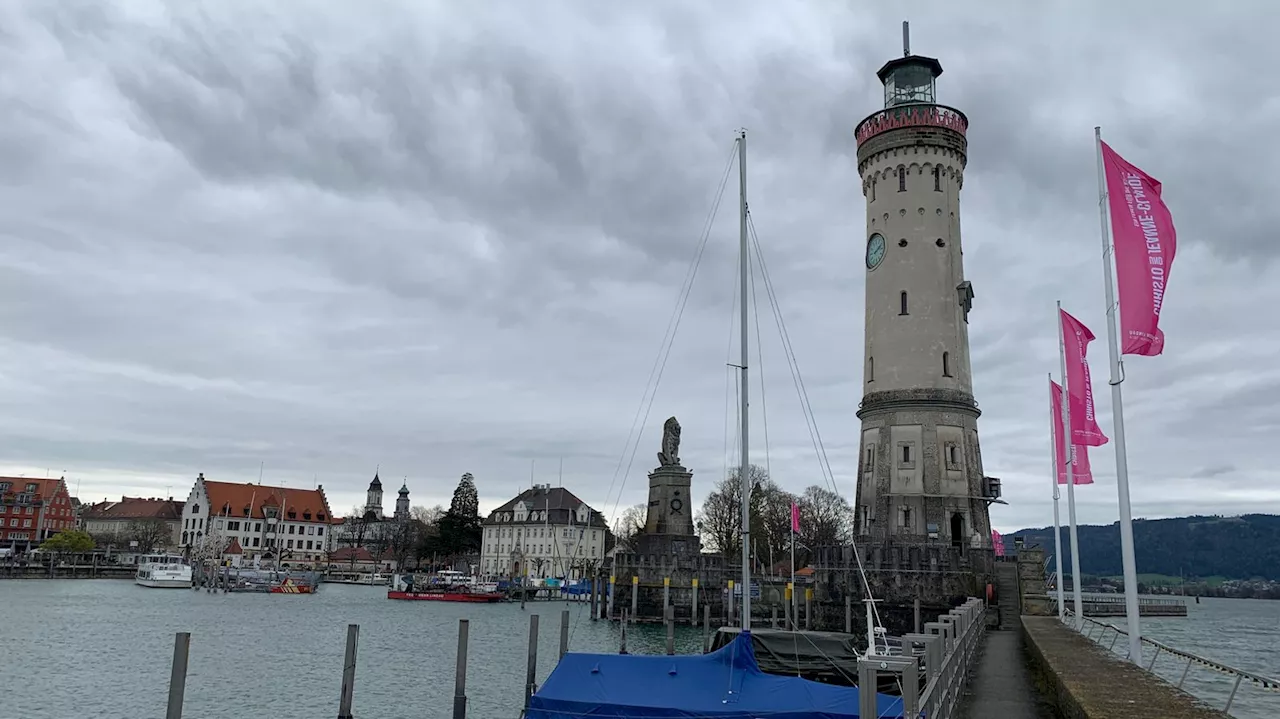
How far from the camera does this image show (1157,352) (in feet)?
55.9

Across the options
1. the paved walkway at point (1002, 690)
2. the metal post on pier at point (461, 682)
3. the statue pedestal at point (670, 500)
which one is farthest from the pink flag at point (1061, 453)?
the statue pedestal at point (670, 500)

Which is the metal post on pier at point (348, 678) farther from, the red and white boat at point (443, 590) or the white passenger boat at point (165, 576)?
the white passenger boat at point (165, 576)

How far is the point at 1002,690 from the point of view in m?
18.5

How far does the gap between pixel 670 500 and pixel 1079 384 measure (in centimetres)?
4231

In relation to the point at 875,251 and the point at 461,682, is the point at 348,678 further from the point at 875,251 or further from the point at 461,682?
the point at 875,251

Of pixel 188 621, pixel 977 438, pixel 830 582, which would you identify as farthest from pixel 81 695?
pixel 977 438

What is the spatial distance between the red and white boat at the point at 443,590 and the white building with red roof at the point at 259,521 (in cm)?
4281

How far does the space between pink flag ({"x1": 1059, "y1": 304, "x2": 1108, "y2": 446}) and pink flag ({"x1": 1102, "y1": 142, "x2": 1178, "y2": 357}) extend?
9.48 m

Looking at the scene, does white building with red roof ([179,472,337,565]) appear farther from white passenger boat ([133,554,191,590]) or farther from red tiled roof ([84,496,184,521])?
white passenger boat ([133,554,191,590])

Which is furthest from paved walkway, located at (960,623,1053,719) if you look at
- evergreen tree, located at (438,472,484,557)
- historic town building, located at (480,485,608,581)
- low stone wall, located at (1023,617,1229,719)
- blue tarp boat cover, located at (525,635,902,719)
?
evergreen tree, located at (438,472,484,557)

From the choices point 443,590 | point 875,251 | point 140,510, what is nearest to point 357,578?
point 443,590

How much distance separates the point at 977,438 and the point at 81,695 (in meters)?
45.4

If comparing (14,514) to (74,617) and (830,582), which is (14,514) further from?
(830,582)

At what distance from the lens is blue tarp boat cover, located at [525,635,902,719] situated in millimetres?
19141
